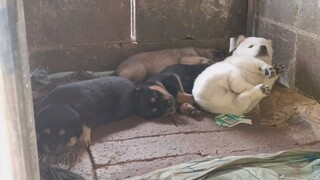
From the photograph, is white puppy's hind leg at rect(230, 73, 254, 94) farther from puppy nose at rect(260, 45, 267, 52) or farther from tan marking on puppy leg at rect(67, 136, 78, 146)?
tan marking on puppy leg at rect(67, 136, 78, 146)

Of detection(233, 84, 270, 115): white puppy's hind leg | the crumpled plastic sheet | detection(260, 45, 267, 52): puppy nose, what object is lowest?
the crumpled plastic sheet

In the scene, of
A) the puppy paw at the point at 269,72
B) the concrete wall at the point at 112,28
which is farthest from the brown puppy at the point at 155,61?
the puppy paw at the point at 269,72

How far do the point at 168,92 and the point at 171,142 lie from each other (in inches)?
22.7

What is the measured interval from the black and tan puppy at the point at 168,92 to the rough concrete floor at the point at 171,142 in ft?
0.23

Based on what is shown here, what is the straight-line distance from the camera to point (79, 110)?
279cm

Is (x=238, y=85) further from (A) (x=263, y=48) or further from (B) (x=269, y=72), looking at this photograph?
(A) (x=263, y=48)

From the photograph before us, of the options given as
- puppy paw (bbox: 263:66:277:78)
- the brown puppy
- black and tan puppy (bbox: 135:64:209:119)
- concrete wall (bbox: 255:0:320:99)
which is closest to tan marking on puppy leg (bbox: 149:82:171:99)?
black and tan puppy (bbox: 135:64:209:119)

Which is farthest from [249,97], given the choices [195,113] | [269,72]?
[195,113]

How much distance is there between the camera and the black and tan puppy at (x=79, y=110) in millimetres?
2590

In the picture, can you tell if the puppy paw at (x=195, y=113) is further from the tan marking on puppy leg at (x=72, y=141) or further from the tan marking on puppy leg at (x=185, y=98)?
the tan marking on puppy leg at (x=72, y=141)

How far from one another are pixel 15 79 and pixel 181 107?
2493 millimetres

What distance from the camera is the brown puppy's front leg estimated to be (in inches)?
126

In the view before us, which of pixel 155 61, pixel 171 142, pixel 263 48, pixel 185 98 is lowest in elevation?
pixel 171 142

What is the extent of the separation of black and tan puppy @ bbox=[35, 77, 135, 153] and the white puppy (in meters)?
0.53
